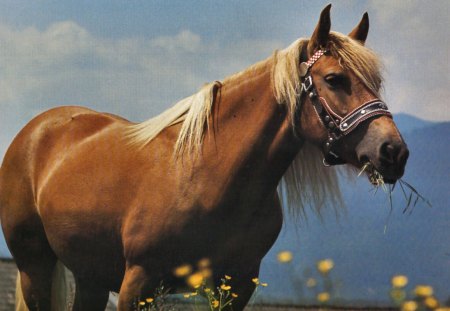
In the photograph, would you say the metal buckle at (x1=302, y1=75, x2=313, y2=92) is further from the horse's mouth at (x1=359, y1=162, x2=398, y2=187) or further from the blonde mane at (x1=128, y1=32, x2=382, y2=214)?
the horse's mouth at (x1=359, y1=162, x2=398, y2=187)

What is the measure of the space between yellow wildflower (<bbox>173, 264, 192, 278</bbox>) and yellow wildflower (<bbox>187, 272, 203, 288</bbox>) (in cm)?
4

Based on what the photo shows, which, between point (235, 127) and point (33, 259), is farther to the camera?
point (33, 259)

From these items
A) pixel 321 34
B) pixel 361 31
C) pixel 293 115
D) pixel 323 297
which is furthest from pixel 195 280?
pixel 361 31

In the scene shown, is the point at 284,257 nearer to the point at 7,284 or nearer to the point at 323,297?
the point at 323,297

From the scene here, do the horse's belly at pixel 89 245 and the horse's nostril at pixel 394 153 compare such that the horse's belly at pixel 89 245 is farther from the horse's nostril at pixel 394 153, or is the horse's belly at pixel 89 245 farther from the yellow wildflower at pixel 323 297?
the horse's nostril at pixel 394 153

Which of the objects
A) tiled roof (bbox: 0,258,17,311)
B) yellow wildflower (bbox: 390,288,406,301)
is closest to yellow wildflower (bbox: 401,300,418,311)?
yellow wildflower (bbox: 390,288,406,301)

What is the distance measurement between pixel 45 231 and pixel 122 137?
1.09 meters

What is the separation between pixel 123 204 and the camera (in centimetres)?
548

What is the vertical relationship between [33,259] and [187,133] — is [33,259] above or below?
below

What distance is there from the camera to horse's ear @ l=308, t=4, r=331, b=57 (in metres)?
5.05

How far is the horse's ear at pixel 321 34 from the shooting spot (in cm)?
505

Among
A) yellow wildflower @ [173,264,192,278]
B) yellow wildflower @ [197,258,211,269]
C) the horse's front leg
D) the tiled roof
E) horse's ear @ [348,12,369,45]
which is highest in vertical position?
horse's ear @ [348,12,369,45]

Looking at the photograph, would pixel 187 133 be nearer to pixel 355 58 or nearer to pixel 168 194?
pixel 168 194

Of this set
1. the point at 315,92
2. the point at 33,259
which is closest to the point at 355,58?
the point at 315,92
